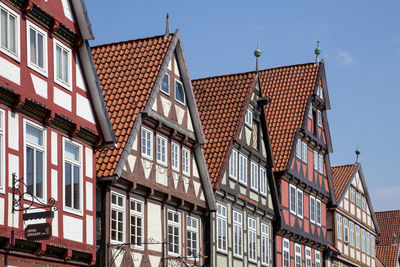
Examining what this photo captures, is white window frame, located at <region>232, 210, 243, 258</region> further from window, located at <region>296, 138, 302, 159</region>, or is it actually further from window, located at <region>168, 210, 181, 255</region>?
window, located at <region>296, 138, 302, 159</region>

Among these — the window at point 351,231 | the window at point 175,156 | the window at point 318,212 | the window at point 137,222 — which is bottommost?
the window at point 137,222

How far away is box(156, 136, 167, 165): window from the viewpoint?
2556cm

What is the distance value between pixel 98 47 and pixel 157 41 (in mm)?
1896

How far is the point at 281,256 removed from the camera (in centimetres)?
3566

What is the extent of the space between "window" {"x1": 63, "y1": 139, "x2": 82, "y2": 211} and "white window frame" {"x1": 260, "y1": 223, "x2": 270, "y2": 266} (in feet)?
47.0

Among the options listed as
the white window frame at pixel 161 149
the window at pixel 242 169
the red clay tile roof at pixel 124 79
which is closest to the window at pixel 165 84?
the red clay tile roof at pixel 124 79

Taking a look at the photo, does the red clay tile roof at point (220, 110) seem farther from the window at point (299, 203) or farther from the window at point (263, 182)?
the window at point (299, 203)

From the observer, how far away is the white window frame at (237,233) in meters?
30.9

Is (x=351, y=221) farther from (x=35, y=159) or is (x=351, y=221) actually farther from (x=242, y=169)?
(x=35, y=159)

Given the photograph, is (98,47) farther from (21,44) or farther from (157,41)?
(21,44)

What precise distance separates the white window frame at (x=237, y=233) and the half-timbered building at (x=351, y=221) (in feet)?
37.6

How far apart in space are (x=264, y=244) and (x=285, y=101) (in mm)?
7879

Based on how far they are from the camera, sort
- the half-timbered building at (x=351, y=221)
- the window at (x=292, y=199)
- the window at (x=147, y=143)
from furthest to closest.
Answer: the half-timbered building at (x=351, y=221)
the window at (x=292, y=199)
the window at (x=147, y=143)

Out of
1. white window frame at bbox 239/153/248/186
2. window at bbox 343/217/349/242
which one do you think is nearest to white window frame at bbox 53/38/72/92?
white window frame at bbox 239/153/248/186
